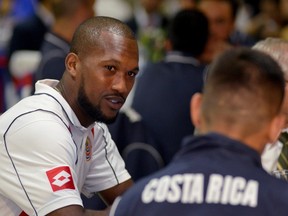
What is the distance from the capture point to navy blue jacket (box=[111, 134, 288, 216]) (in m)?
2.43

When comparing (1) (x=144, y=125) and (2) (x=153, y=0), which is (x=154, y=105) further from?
(2) (x=153, y=0)

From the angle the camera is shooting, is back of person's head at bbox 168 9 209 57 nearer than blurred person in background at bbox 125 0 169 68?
Yes

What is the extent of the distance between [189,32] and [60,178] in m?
3.11

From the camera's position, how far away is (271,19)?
963 centimetres

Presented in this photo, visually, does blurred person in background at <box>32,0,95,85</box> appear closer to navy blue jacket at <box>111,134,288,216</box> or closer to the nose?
the nose

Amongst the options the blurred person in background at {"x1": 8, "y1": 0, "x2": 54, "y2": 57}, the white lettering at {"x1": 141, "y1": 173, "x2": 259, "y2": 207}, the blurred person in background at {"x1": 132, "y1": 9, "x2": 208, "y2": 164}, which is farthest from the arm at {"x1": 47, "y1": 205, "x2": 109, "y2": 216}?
the blurred person in background at {"x1": 8, "y1": 0, "x2": 54, "y2": 57}

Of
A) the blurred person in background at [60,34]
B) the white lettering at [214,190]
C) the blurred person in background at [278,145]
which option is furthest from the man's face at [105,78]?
the blurred person in background at [60,34]

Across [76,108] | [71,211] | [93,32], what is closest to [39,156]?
[71,211]

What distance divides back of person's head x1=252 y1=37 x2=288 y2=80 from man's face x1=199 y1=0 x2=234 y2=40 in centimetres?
268

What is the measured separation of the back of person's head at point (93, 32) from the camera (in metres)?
3.73

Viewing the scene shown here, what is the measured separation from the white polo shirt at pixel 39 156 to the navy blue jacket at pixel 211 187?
849 millimetres

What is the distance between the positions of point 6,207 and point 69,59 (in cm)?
66

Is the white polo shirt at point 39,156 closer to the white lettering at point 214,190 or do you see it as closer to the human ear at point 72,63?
the human ear at point 72,63

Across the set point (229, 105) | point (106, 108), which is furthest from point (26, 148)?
point (229, 105)
